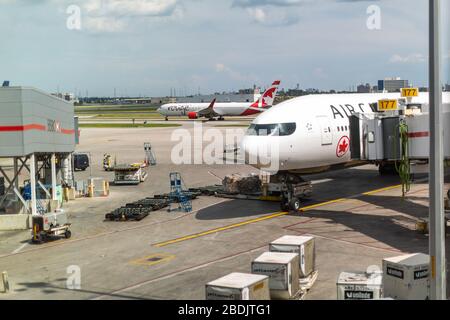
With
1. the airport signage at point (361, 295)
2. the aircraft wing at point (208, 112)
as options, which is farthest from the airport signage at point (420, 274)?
the aircraft wing at point (208, 112)

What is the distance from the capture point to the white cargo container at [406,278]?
15.4 meters

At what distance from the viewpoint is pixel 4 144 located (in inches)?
1157

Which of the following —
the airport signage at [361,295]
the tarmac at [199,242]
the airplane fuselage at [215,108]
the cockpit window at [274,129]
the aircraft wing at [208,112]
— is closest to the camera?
the airport signage at [361,295]

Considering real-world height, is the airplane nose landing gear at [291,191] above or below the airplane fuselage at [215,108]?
below

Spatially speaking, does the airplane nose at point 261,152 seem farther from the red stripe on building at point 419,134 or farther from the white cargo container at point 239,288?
the white cargo container at point 239,288

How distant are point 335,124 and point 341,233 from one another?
755 cm

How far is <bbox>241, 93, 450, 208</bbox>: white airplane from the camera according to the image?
29312 mm

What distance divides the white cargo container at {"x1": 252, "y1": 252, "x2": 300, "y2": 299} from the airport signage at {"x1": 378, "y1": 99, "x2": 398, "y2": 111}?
15351 millimetres

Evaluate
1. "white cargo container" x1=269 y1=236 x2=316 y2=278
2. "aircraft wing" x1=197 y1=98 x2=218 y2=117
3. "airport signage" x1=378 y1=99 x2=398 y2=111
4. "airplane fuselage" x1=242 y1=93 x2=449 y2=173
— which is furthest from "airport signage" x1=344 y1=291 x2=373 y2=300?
"aircraft wing" x1=197 y1=98 x2=218 y2=117

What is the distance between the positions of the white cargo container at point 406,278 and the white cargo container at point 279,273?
2.69 m

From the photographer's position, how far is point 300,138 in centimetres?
2988

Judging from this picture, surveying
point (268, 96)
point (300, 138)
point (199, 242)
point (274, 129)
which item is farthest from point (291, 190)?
point (268, 96)
